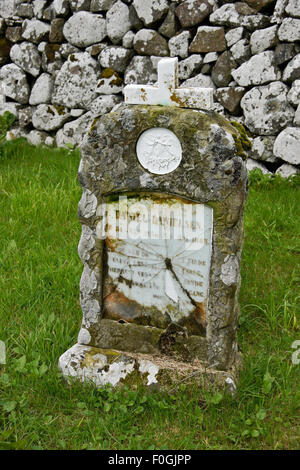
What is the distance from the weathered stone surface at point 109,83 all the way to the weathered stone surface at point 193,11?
876mm

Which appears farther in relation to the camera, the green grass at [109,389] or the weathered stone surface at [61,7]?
the weathered stone surface at [61,7]

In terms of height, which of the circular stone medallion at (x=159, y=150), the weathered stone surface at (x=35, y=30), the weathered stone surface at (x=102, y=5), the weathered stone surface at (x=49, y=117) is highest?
the weathered stone surface at (x=102, y=5)

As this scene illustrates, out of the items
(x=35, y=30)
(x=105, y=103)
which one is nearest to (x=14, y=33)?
(x=35, y=30)

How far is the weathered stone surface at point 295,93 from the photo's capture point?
184 inches

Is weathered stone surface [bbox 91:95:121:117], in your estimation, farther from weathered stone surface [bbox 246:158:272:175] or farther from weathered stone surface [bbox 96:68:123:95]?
weathered stone surface [bbox 246:158:272:175]

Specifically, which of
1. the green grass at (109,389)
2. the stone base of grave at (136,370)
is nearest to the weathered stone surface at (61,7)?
the green grass at (109,389)

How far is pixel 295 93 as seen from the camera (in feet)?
15.4

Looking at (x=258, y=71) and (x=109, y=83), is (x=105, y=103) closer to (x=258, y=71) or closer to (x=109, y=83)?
(x=109, y=83)

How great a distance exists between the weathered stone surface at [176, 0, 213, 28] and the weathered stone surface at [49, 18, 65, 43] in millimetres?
1432

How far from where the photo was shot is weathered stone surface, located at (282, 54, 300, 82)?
465 cm

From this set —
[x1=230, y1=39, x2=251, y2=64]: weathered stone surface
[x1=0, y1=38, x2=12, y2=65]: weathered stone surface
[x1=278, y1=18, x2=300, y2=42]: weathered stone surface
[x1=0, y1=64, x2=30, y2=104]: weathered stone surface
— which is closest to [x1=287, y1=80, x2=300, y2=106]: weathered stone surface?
[x1=278, y1=18, x2=300, y2=42]: weathered stone surface

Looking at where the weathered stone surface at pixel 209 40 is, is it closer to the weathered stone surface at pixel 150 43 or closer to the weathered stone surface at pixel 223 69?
the weathered stone surface at pixel 223 69

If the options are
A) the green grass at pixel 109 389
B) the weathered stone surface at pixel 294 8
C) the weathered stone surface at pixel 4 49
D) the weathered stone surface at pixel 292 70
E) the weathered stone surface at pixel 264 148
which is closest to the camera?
the green grass at pixel 109 389

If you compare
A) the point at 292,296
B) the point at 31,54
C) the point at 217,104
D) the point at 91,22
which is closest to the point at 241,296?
the point at 292,296
